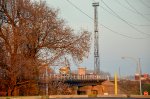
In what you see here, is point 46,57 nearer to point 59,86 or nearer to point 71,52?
point 71,52

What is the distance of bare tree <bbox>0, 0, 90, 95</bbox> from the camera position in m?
46.5

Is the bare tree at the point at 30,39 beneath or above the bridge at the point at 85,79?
above

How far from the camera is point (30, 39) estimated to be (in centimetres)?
4778

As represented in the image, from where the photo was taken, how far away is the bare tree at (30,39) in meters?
46.5

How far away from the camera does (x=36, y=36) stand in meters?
49.0

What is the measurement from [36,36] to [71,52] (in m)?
5.22

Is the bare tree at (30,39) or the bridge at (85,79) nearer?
the bare tree at (30,39)

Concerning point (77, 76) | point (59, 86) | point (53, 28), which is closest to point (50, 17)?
point (53, 28)

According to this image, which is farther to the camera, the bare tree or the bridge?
the bridge

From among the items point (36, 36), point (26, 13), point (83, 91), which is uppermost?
point (26, 13)

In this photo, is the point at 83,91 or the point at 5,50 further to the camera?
the point at 83,91

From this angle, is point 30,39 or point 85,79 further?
point 85,79

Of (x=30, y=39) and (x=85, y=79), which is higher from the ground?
(x=30, y=39)

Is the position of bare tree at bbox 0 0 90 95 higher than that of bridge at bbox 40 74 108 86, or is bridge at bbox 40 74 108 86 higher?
bare tree at bbox 0 0 90 95
